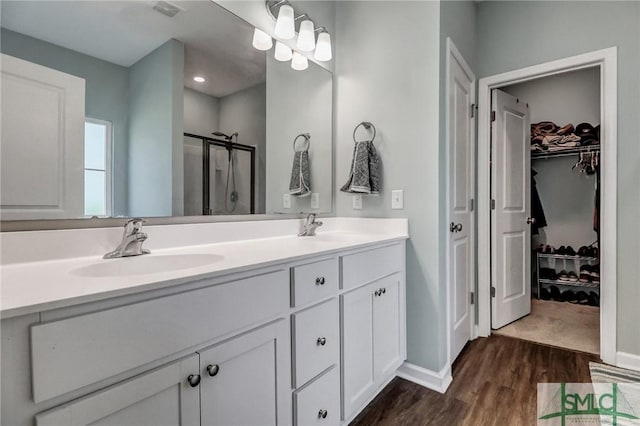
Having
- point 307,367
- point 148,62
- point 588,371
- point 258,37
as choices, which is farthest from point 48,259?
point 588,371

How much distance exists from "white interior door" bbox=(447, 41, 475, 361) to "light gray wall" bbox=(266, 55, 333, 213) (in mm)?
786

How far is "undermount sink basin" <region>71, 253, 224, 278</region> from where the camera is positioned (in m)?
0.93

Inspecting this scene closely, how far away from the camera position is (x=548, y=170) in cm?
348

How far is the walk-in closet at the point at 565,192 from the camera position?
2.99m

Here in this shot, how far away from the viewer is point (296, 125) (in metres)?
1.92

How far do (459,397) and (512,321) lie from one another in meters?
1.36

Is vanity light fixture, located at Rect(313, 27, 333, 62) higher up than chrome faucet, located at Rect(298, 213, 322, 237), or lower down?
higher up

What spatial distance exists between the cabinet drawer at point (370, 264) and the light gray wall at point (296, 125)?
60 cm

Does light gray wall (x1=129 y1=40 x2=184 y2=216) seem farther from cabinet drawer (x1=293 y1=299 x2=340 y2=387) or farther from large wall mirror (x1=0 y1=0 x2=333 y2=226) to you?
cabinet drawer (x1=293 y1=299 x2=340 y2=387)

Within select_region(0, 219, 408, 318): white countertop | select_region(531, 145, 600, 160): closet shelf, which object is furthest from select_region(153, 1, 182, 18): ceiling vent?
select_region(531, 145, 600, 160): closet shelf

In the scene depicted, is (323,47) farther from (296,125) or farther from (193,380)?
(193,380)

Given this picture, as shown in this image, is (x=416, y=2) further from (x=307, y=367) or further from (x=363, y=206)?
(x=307, y=367)

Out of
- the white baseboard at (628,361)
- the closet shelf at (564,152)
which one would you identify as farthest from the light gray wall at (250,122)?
the closet shelf at (564,152)

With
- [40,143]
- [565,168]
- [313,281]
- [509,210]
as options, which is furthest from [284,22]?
[565,168]
